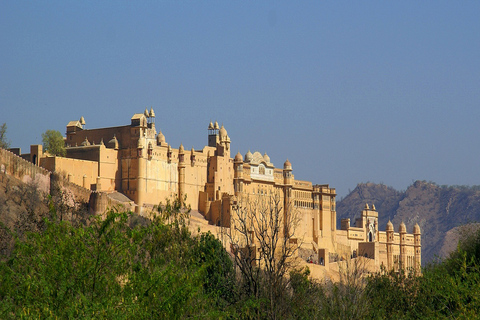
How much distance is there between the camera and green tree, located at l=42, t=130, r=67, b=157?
225ft

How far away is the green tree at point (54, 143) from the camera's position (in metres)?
68.6

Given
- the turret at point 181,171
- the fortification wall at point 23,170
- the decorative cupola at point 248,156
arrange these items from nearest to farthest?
the fortification wall at point 23,170
the turret at point 181,171
the decorative cupola at point 248,156

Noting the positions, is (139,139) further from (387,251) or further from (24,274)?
(24,274)

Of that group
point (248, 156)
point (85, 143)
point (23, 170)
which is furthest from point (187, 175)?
point (23, 170)

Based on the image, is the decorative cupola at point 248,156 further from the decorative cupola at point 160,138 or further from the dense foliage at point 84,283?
the dense foliage at point 84,283

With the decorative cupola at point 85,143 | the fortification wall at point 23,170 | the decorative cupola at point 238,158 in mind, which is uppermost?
the decorative cupola at point 85,143

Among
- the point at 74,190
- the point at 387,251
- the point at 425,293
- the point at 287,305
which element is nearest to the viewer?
the point at 287,305

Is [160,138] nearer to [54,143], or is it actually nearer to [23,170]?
[54,143]

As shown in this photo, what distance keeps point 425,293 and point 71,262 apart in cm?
1780

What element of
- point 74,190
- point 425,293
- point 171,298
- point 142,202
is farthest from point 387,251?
point 171,298

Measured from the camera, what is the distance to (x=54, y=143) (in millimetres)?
69438

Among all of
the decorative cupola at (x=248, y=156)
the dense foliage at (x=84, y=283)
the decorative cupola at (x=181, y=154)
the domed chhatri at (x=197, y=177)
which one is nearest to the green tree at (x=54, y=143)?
the domed chhatri at (x=197, y=177)

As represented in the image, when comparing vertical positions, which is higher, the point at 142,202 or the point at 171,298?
the point at 142,202

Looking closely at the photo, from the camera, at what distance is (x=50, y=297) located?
68.0 feet
